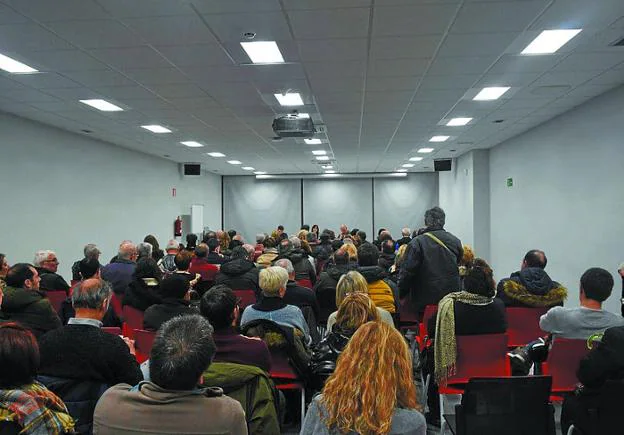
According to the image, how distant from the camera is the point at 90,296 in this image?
9.05 ft

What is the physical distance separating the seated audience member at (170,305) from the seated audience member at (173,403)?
1.93 m

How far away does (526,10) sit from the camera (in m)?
4.21

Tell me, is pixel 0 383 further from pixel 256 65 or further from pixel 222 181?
pixel 222 181

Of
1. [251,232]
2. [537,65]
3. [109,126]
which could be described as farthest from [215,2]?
[251,232]

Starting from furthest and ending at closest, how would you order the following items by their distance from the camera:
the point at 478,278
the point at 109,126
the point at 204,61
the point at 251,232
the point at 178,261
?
the point at 251,232 < the point at 109,126 < the point at 178,261 < the point at 204,61 < the point at 478,278

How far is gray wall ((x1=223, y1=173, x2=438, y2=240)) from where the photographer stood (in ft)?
67.9

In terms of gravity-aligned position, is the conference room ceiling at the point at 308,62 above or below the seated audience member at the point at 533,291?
above

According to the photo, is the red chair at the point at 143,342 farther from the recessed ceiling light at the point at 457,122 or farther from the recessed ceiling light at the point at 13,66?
the recessed ceiling light at the point at 457,122

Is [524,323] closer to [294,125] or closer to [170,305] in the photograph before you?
[170,305]

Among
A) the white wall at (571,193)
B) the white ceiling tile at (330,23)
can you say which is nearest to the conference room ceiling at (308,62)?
the white ceiling tile at (330,23)

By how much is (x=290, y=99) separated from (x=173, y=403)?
6146 millimetres

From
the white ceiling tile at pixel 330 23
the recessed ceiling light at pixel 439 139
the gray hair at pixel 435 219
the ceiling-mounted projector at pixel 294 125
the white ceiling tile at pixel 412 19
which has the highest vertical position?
the recessed ceiling light at pixel 439 139

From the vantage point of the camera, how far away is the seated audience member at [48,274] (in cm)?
537

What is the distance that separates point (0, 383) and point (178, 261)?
4123 millimetres
